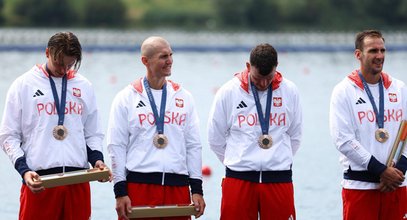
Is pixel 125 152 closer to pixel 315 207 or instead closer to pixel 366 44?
pixel 366 44

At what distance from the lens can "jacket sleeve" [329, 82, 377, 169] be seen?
7613 mm

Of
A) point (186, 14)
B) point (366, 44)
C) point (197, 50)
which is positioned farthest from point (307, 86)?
point (186, 14)

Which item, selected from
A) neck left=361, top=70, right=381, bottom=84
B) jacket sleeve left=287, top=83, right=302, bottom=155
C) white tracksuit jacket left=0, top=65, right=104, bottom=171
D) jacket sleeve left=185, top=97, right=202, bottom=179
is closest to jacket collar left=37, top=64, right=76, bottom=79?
white tracksuit jacket left=0, top=65, right=104, bottom=171

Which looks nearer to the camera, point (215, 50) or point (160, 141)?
point (160, 141)

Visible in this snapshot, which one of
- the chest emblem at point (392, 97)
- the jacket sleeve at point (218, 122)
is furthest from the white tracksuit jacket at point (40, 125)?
the chest emblem at point (392, 97)

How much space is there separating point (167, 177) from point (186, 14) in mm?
76820

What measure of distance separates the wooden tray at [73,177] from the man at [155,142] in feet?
0.66

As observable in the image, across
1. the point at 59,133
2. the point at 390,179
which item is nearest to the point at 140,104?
the point at 59,133

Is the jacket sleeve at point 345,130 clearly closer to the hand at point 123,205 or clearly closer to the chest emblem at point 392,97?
the chest emblem at point 392,97

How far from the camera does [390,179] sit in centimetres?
756

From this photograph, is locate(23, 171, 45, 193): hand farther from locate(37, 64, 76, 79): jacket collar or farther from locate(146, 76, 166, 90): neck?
locate(146, 76, 166, 90): neck

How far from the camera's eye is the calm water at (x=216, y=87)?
1361 cm

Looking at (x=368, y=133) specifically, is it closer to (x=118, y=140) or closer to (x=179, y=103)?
(x=179, y=103)

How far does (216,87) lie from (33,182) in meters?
23.7
